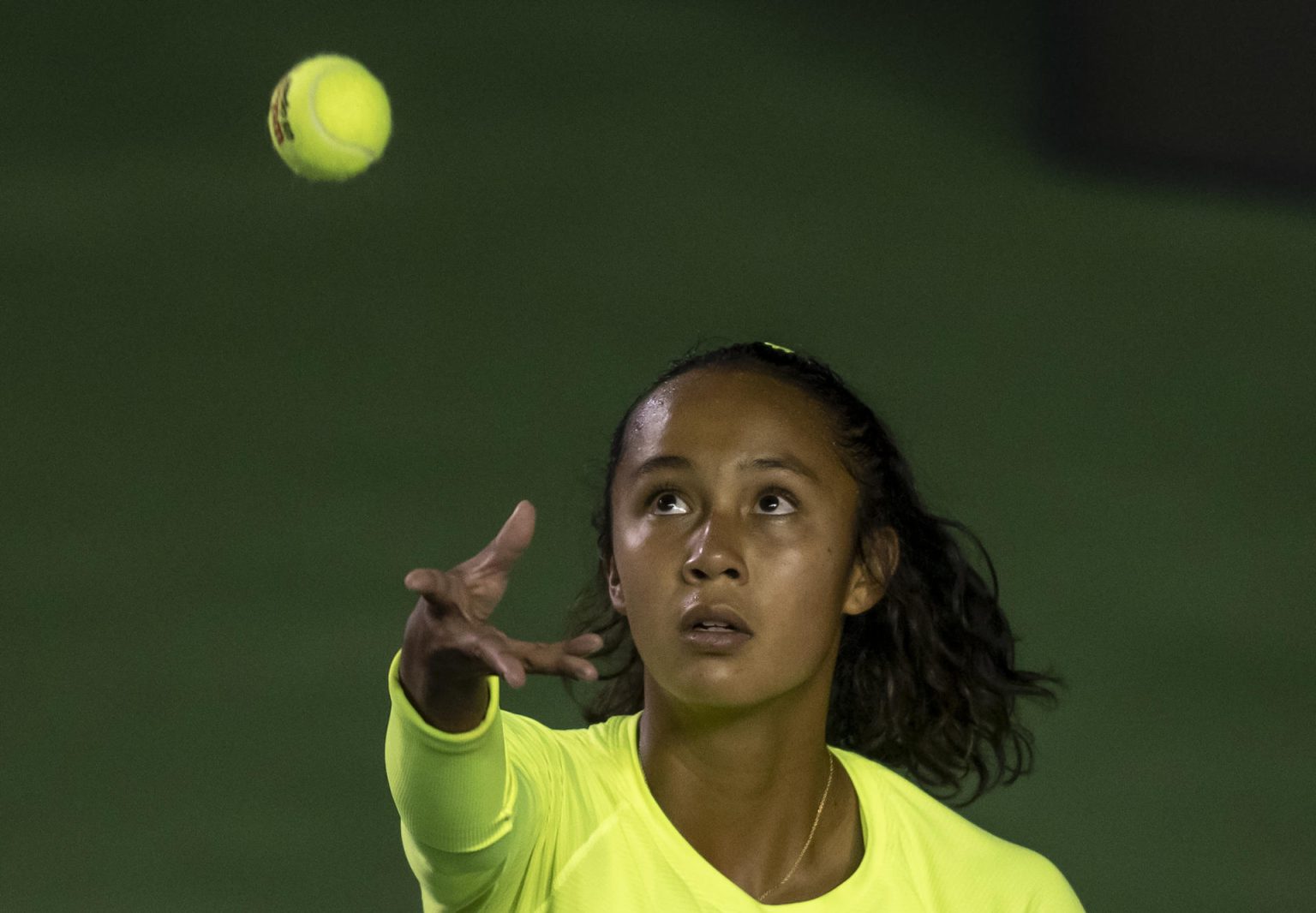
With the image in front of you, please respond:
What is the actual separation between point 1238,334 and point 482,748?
261cm

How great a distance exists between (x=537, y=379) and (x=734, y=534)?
6.11 ft

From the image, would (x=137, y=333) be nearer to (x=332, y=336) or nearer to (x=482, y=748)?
(x=332, y=336)

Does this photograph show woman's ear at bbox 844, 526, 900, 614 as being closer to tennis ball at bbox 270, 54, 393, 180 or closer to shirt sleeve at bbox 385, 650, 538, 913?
shirt sleeve at bbox 385, 650, 538, 913

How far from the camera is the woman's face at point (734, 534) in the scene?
140 centimetres

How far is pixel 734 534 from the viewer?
56.3 inches

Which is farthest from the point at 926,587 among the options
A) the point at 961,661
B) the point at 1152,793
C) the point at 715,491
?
the point at 1152,793

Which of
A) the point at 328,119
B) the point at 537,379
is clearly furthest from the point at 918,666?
the point at 537,379

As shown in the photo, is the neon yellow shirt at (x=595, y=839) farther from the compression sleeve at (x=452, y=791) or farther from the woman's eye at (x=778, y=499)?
the woman's eye at (x=778, y=499)

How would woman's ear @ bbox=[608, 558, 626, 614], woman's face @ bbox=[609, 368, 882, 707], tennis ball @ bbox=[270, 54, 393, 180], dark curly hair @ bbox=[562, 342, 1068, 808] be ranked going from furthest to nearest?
1. tennis ball @ bbox=[270, 54, 393, 180]
2. dark curly hair @ bbox=[562, 342, 1068, 808]
3. woman's ear @ bbox=[608, 558, 626, 614]
4. woman's face @ bbox=[609, 368, 882, 707]

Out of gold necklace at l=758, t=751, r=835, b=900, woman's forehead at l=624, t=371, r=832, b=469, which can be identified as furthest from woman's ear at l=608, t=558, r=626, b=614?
gold necklace at l=758, t=751, r=835, b=900

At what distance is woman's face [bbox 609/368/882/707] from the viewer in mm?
1401

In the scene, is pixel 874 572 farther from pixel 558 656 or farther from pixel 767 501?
pixel 558 656

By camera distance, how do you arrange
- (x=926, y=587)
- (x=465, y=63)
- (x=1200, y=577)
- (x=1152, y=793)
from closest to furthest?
(x=926, y=587) → (x=1152, y=793) → (x=1200, y=577) → (x=465, y=63)

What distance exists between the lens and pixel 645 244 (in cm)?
353
